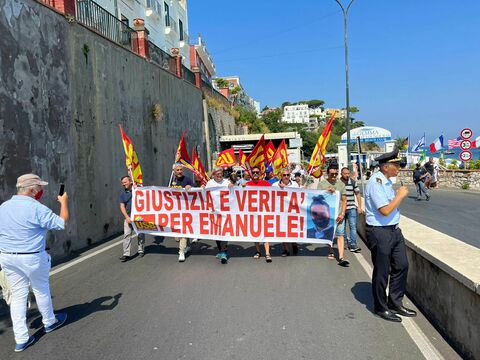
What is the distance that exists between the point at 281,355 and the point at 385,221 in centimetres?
190

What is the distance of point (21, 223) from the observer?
408 cm

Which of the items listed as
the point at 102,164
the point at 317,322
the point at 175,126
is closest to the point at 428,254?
the point at 317,322

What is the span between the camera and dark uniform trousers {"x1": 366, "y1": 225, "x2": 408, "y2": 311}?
466 centimetres

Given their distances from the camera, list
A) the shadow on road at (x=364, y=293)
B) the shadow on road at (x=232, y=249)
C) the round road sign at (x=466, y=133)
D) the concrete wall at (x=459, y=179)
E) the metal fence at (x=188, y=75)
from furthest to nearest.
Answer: the concrete wall at (x=459, y=179)
the round road sign at (x=466, y=133)
the metal fence at (x=188, y=75)
the shadow on road at (x=232, y=249)
the shadow on road at (x=364, y=293)

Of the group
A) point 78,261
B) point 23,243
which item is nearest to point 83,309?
point 23,243

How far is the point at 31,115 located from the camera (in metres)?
8.23

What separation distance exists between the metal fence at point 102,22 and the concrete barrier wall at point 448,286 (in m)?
10.0

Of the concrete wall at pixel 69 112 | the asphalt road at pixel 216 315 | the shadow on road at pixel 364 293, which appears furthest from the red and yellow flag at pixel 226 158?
the shadow on road at pixel 364 293

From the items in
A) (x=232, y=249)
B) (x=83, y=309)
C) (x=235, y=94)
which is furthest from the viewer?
(x=235, y=94)

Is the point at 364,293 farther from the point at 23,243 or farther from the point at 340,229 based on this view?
the point at 23,243

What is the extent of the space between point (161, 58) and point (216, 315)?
1515 cm

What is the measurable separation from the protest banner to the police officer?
9.47 feet

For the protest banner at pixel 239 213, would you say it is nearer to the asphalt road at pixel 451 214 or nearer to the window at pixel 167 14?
the asphalt road at pixel 451 214

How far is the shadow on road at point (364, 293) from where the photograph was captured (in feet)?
17.2
